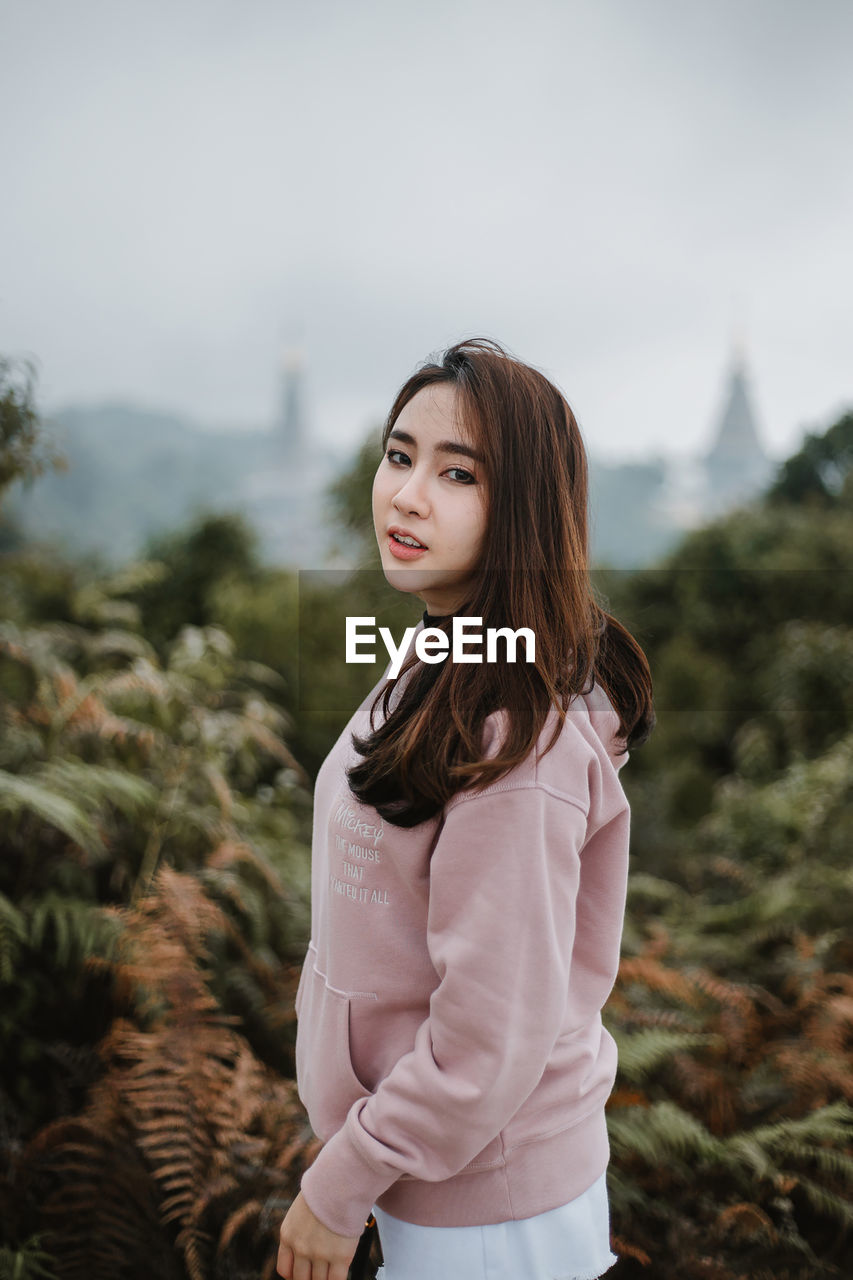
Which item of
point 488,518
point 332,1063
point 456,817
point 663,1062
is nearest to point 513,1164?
point 332,1063

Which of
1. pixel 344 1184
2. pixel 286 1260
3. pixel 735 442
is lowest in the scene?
pixel 286 1260

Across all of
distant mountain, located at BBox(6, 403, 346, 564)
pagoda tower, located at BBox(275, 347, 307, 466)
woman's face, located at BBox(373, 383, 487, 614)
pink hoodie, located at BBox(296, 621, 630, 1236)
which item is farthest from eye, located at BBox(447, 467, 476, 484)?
pagoda tower, located at BBox(275, 347, 307, 466)

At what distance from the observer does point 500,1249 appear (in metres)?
0.98

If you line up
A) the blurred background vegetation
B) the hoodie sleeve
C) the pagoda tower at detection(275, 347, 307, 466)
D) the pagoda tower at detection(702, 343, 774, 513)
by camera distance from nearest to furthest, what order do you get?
the hoodie sleeve < the blurred background vegetation < the pagoda tower at detection(702, 343, 774, 513) < the pagoda tower at detection(275, 347, 307, 466)

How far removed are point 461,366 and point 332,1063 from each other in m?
0.86

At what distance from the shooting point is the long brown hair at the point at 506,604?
0.92 meters

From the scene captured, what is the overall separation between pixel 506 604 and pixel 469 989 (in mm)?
417

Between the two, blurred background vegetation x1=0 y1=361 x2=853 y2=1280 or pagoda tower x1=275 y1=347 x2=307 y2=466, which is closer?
blurred background vegetation x1=0 y1=361 x2=853 y2=1280

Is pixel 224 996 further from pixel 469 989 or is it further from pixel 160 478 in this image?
pixel 160 478

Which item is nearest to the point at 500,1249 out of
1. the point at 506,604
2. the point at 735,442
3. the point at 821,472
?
the point at 506,604

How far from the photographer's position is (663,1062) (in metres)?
2.69

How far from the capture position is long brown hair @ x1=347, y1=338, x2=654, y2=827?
92cm

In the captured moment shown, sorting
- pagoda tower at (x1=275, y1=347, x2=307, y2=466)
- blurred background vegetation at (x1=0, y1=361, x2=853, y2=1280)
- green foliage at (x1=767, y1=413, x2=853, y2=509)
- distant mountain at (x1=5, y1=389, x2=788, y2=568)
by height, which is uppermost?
pagoda tower at (x1=275, y1=347, x2=307, y2=466)

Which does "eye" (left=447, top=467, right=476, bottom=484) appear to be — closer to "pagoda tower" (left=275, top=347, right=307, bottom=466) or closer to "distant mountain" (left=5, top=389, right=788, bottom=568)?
"distant mountain" (left=5, top=389, right=788, bottom=568)
